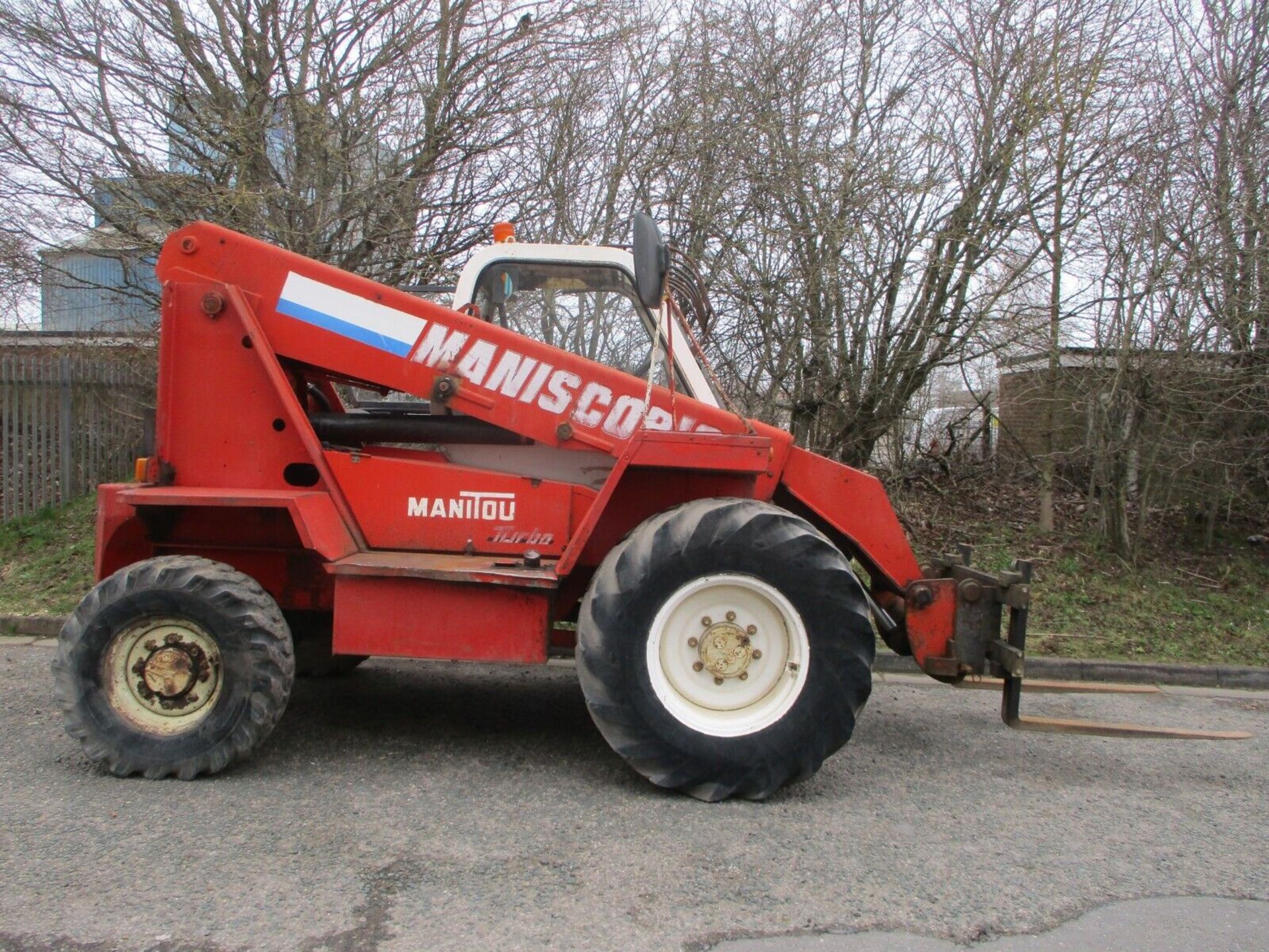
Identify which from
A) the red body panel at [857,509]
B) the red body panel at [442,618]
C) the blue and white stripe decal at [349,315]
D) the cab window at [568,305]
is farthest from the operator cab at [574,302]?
the red body panel at [442,618]

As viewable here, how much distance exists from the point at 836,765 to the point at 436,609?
208cm

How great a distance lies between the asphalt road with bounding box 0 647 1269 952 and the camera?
10.3ft

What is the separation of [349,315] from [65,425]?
743 cm

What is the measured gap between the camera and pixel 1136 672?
24.3 ft

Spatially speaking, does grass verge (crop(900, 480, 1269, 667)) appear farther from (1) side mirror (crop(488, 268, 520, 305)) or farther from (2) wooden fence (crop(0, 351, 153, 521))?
(2) wooden fence (crop(0, 351, 153, 521))

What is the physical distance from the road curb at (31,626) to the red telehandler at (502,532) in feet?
11.9

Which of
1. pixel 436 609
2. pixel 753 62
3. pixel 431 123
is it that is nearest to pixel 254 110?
pixel 431 123

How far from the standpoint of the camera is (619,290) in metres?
5.23

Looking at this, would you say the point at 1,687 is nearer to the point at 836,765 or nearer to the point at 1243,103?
the point at 836,765

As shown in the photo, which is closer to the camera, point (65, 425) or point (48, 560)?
point (48, 560)

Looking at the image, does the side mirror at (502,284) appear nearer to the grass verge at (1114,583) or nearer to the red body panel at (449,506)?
the red body panel at (449,506)

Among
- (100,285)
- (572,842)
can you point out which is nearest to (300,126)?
(100,285)

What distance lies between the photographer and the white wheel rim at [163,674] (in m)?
4.46

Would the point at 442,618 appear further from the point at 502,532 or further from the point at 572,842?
the point at 572,842
